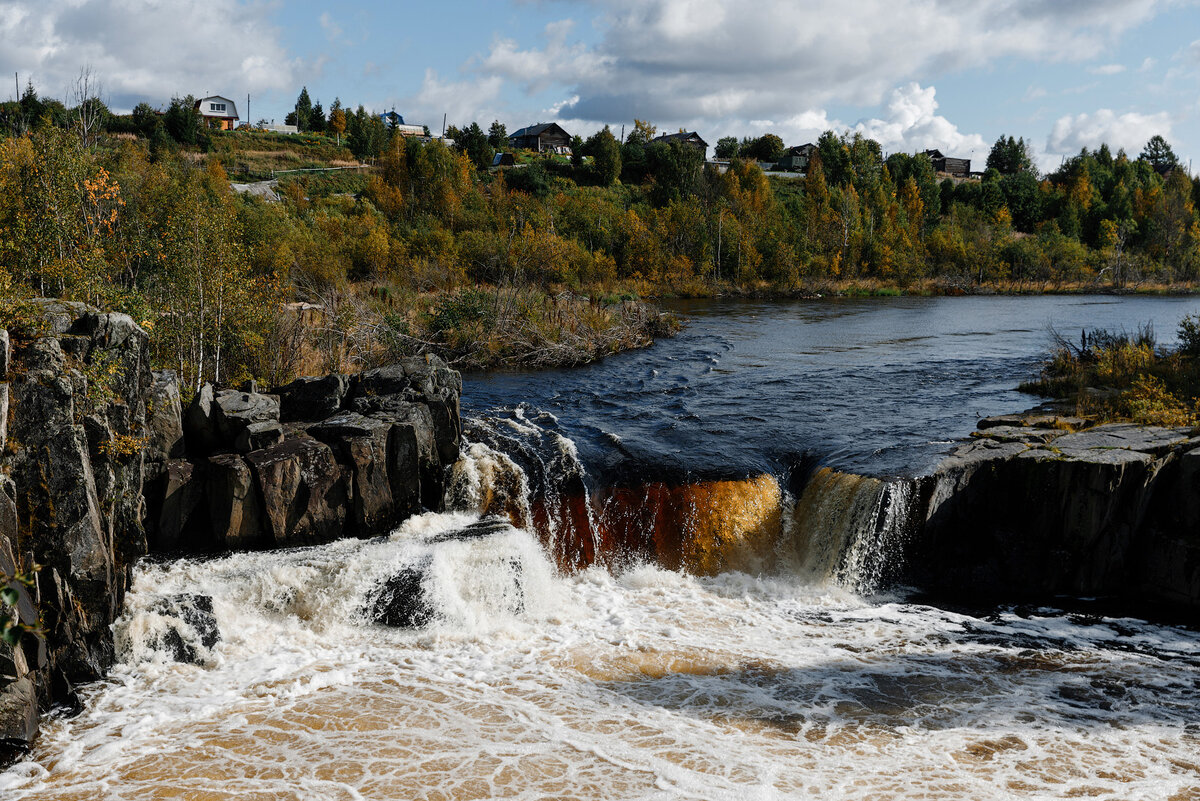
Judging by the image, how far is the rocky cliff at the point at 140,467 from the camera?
8570 mm

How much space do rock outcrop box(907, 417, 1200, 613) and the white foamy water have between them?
2.63 ft

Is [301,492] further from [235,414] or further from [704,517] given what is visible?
[704,517]

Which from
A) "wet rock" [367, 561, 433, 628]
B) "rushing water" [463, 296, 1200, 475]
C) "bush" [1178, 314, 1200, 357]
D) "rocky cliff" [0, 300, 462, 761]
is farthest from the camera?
"bush" [1178, 314, 1200, 357]

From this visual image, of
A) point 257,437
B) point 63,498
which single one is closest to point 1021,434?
point 257,437

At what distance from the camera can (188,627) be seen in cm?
959

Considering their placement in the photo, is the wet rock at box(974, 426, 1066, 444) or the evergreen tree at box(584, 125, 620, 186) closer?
the wet rock at box(974, 426, 1066, 444)

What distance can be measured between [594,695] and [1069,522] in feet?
24.7

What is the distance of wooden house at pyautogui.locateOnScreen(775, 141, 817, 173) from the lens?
100m

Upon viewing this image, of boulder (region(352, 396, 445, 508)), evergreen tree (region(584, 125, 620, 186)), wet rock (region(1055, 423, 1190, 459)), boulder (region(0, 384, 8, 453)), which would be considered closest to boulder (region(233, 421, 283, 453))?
boulder (region(352, 396, 445, 508))

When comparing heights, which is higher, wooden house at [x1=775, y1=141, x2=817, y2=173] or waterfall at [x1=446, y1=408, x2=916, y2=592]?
wooden house at [x1=775, y1=141, x2=817, y2=173]

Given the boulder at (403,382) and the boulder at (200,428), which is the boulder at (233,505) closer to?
the boulder at (200,428)

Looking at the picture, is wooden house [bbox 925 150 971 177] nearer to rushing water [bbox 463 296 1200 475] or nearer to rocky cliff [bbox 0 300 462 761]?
rushing water [bbox 463 296 1200 475]

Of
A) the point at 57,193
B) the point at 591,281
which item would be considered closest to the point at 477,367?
the point at 57,193

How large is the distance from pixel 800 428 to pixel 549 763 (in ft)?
33.3
